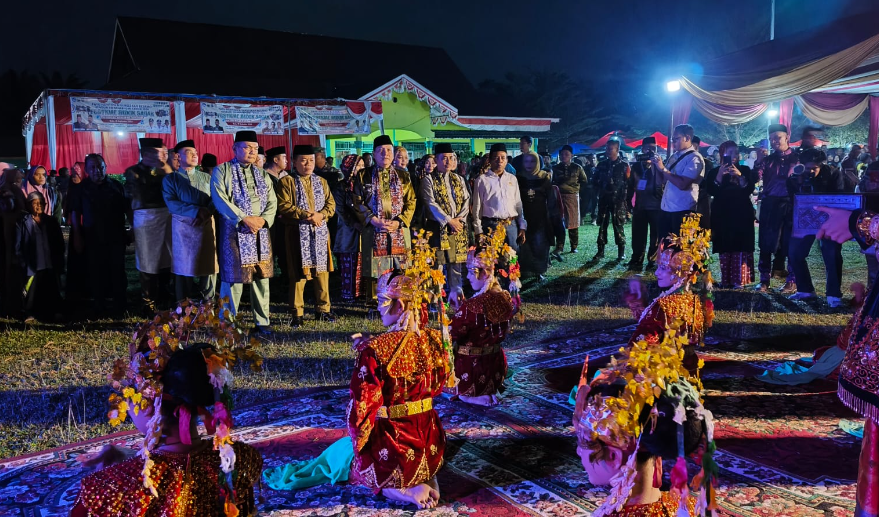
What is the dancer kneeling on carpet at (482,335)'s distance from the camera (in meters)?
4.44

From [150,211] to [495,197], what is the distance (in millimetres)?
3776

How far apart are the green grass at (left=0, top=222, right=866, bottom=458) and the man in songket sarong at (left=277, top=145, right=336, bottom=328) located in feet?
1.51

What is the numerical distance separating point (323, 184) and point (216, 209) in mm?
1145

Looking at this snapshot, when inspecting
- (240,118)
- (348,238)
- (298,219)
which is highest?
(240,118)

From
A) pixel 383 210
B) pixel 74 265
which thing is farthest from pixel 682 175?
pixel 74 265

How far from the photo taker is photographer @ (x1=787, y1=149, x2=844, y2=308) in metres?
7.28

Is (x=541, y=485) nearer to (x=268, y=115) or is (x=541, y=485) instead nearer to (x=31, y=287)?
(x=31, y=287)

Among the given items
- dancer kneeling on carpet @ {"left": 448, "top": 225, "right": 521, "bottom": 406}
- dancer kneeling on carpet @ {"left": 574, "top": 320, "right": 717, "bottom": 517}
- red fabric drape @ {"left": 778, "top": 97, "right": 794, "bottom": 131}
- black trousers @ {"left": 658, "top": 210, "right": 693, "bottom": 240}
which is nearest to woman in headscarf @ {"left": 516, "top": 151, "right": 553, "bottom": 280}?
black trousers @ {"left": 658, "top": 210, "right": 693, "bottom": 240}

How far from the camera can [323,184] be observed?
7016 mm

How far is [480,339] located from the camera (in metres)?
4.47

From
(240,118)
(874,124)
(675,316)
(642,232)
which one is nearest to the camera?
(675,316)

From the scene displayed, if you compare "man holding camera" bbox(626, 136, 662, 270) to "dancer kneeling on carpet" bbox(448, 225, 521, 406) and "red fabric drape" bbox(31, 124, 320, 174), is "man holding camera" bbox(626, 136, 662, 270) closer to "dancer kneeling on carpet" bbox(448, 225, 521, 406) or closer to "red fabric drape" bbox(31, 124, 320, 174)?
"dancer kneeling on carpet" bbox(448, 225, 521, 406)

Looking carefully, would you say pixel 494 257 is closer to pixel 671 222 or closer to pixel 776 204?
pixel 671 222

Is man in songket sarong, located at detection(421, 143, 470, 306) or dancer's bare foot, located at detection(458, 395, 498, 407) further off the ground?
man in songket sarong, located at detection(421, 143, 470, 306)
